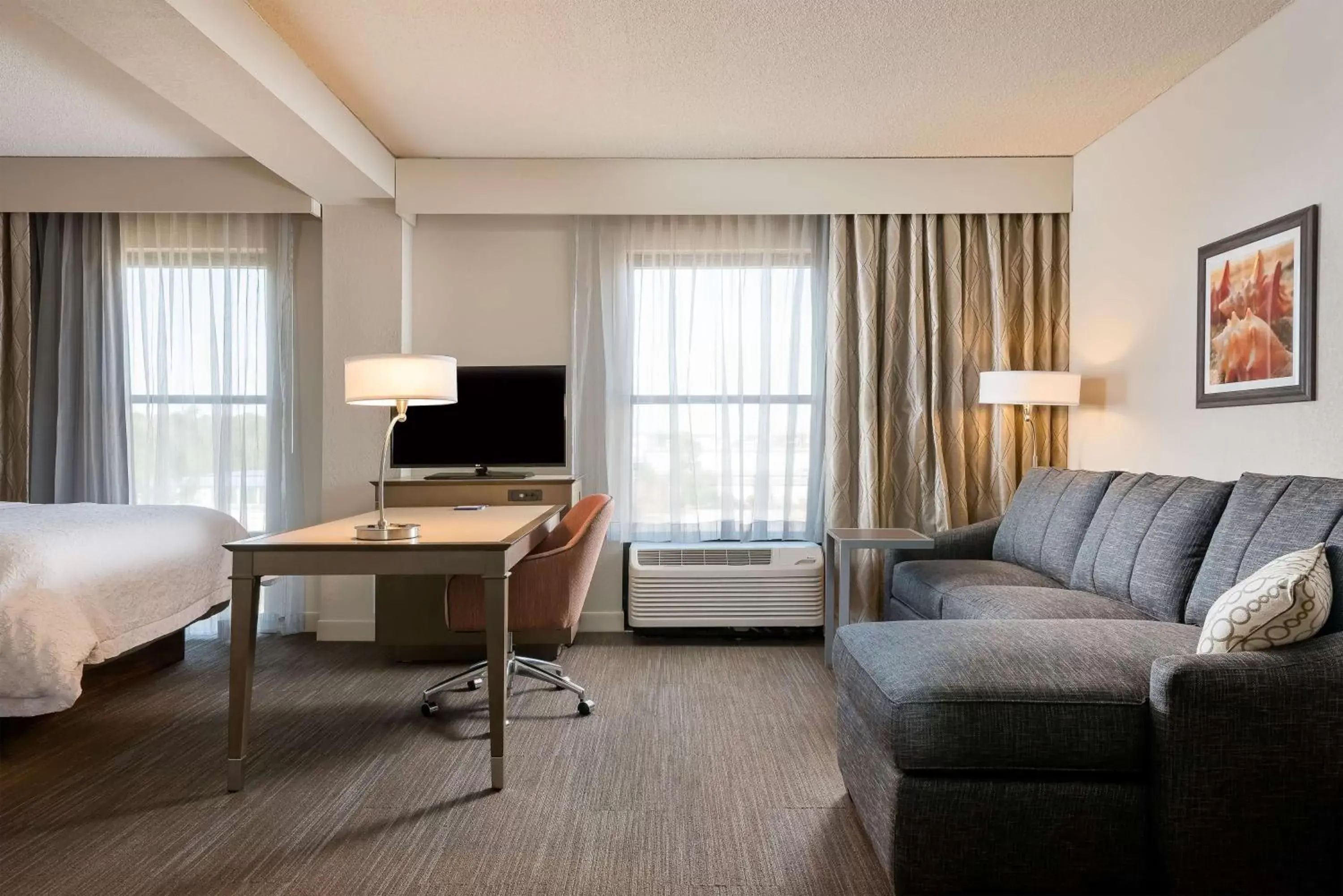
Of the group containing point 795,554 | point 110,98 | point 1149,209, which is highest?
point 110,98

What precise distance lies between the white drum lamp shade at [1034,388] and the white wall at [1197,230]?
18 centimetres

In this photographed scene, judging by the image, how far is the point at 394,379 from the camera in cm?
284

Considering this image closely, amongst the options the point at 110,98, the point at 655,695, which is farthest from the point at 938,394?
the point at 110,98

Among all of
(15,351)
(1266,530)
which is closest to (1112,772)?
(1266,530)

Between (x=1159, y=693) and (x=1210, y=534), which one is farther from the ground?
(x=1210, y=534)

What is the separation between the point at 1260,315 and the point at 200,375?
16.0ft

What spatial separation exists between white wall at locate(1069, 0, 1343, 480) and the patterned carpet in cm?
181

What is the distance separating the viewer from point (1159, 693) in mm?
1829

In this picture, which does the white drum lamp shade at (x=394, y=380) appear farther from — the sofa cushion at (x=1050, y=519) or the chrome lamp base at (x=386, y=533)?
the sofa cushion at (x=1050, y=519)

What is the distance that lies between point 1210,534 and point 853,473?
200 centimetres

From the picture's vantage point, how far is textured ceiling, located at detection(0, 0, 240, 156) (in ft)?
10.2

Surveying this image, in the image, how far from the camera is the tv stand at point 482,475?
4.14 m

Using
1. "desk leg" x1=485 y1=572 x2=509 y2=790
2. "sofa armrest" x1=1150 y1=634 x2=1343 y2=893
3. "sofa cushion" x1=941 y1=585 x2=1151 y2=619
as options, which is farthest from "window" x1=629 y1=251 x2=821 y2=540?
"sofa armrest" x1=1150 y1=634 x2=1343 y2=893

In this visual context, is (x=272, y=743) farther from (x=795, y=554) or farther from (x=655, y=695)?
(x=795, y=554)
